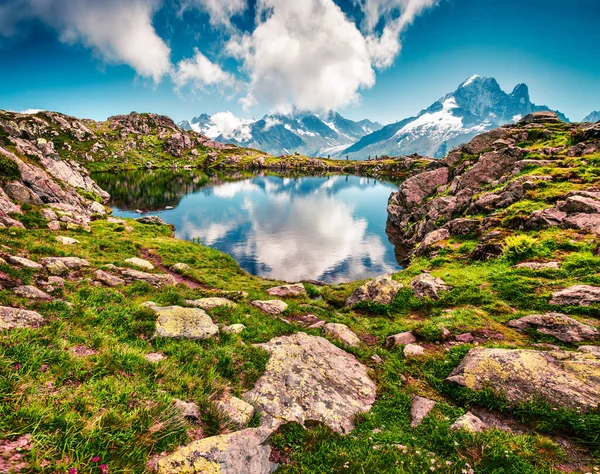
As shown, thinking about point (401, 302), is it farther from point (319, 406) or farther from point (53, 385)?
point (53, 385)

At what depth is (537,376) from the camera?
9.20 meters

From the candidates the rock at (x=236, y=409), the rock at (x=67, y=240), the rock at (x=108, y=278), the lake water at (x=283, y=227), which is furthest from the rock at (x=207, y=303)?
the lake water at (x=283, y=227)

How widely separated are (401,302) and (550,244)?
559 inches

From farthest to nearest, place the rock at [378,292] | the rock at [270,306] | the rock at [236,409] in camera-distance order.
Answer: the rock at [378,292] → the rock at [270,306] → the rock at [236,409]

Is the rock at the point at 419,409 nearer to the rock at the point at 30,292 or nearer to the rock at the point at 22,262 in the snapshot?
the rock at the point at 30,292

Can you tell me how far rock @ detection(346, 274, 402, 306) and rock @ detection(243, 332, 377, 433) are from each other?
967 centimetres

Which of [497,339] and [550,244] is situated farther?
[550,244]

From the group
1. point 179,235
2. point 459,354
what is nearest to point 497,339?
point 459,354

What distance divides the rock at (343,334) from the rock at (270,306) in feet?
14.4

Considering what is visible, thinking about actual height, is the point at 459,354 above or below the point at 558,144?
below

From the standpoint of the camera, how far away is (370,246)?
178 feet

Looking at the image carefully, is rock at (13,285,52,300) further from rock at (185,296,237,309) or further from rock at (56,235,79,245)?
rock at (56,235,79,245)

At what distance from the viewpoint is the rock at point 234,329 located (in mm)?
12572

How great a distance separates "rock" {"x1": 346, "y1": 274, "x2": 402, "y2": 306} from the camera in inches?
850
